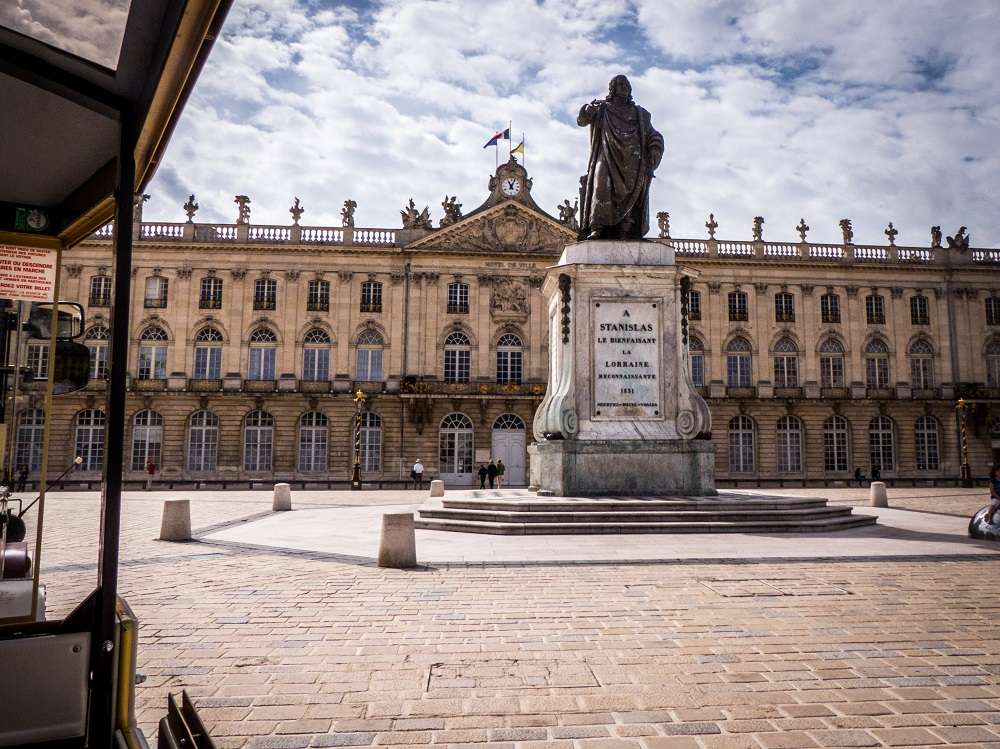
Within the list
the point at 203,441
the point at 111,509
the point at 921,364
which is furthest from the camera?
the point at 921,364

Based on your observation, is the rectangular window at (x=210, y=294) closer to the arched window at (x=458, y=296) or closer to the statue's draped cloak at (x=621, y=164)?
the arched window at (x=458, y=296)

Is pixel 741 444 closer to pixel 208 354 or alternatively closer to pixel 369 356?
pixel 369 356

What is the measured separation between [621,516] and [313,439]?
27.8m

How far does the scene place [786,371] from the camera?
127 ft

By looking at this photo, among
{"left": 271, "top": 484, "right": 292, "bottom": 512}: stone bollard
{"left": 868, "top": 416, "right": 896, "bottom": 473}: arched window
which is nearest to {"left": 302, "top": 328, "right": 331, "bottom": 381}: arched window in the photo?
{"left": 271, "top": 484, "right": 292, "bottom": 512}: stone bollard

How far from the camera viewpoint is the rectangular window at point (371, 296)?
1454 inches

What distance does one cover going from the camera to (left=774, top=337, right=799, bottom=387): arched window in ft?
127

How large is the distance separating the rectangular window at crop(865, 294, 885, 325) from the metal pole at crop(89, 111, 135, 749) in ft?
140

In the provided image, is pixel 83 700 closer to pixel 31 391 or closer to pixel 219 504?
pixel 31 391

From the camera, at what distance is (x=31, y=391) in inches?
117

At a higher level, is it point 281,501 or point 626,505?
point 626,505

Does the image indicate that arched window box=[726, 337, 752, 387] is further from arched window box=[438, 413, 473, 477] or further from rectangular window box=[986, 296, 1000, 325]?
arched window box=[438, 413, 473, 477]

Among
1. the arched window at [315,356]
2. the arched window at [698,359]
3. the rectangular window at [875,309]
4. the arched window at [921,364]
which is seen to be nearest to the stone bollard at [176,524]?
the arched window at [315,356]

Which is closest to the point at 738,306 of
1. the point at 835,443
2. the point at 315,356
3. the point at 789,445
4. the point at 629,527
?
the point at 789,445
